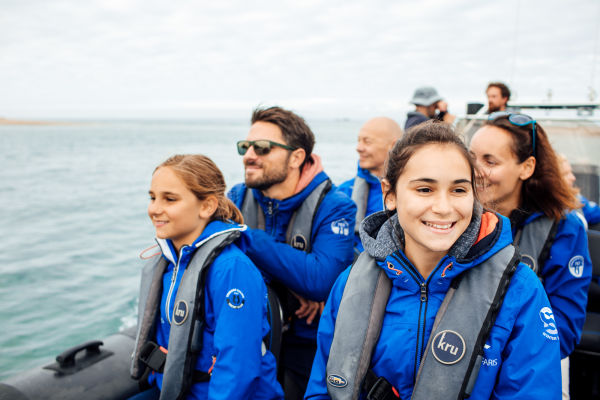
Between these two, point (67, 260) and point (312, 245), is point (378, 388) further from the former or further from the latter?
point (67, 260)

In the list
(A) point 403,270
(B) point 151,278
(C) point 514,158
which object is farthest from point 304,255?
(C) point 514,158

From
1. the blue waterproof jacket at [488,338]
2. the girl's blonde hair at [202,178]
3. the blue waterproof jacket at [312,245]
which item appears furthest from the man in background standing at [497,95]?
the blue waterproof jacket at [488,338]

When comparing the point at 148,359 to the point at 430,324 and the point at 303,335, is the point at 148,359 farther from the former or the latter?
the point at 430,324

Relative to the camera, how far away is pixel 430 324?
129 centimetres

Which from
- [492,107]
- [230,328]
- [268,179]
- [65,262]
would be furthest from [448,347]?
[65,262]

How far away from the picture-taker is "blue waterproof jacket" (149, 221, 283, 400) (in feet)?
5.35

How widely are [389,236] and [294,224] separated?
100 centimetres

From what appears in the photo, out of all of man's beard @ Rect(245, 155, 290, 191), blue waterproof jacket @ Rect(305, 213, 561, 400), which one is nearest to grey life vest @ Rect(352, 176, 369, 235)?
man's beard @ Rect(245, 155, 290, 191)

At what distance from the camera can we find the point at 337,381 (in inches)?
52.2

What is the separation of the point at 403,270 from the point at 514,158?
1.02 m

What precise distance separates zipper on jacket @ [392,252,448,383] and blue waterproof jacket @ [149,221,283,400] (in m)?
0.67

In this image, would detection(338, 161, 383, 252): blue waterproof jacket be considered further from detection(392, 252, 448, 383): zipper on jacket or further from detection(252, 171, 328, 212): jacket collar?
detection(392, 252, 448, 383): zipper on jacket

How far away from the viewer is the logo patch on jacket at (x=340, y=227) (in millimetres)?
2350

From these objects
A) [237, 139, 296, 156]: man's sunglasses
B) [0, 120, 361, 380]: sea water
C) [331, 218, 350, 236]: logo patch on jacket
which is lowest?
[0, 120, 361, 380]: sea water
